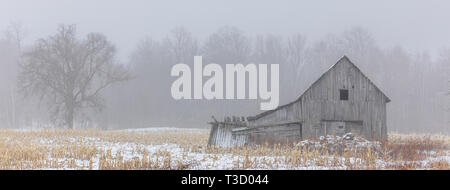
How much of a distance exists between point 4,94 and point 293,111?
5991 cm

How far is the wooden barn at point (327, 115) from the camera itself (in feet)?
84.1

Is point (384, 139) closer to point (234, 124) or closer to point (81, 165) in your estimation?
point (234, 124)

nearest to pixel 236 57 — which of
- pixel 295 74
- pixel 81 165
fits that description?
pixel 295 74

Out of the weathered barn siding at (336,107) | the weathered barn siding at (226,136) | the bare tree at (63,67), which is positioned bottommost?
the weathered barn siding at (226,136)

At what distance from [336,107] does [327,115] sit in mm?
785

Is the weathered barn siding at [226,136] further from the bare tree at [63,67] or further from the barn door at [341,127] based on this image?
the bare tree at [63,67]

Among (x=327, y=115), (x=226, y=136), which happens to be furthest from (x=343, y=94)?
(x=226, y=136)

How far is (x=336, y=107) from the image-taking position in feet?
85.6

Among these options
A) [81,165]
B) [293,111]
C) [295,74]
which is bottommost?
[81,165]

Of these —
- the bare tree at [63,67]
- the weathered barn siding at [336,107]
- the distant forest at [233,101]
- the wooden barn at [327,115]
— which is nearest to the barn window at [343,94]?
the wooden barn at [327,115]

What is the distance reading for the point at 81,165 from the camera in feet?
53.6

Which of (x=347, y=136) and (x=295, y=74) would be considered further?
(x=295, y=74)

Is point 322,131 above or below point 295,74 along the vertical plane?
below
